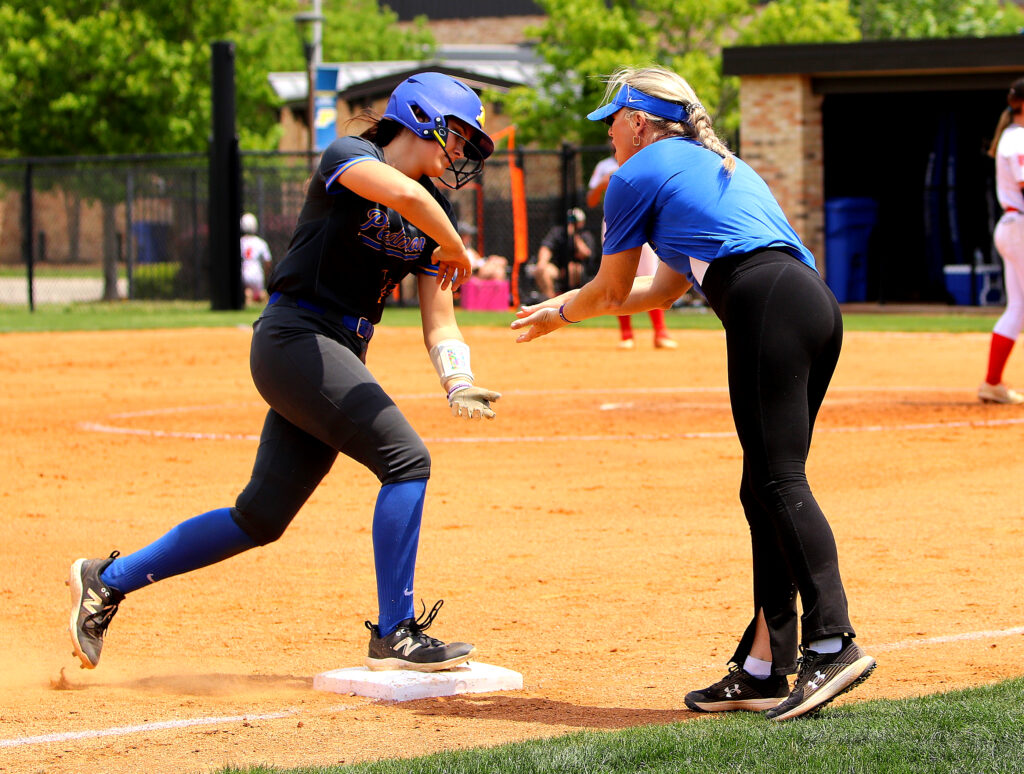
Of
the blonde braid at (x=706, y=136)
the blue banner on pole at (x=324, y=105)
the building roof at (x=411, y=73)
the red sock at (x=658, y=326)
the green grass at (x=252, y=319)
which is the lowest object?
the green grass at (x=252, y=319)

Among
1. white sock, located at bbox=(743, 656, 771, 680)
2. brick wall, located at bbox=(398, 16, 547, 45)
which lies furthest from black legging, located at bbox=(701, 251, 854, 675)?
brick wall, located at bbox=(398, 16, 547, 45)

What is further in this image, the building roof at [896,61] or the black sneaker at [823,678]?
the building roof at [896,61]

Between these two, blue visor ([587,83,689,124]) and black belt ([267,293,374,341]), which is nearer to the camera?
blue visor ([587,83,689,124])

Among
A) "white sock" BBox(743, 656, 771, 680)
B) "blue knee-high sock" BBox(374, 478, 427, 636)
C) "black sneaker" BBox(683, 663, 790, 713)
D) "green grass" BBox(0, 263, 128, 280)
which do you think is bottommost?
"green grass" BBox(0, 263, 128, 280)

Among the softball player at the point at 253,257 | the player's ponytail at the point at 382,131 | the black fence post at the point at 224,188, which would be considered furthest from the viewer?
the softball player at the point at 253,257

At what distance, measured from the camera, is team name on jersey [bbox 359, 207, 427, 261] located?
482cm

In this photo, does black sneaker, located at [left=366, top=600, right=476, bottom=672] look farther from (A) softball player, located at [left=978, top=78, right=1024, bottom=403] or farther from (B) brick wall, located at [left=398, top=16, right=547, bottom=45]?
(B) brick wall, located at [left=398, top=16, right=547, bottom=45]

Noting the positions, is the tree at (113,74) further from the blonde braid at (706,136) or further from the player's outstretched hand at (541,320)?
the blonde braid at (706,136)

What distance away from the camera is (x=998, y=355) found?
11375 millimetres

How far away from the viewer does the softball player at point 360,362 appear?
15.6ft

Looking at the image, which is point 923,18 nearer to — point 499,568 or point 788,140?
point 788,140

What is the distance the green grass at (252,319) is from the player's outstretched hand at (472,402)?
1610 centimetres

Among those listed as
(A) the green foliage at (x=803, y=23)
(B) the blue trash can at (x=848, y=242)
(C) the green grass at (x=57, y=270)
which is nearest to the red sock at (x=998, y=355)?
(B) the blue trash can at (x=848, y=242)

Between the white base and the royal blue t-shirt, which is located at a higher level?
the royal blue t-shirt
